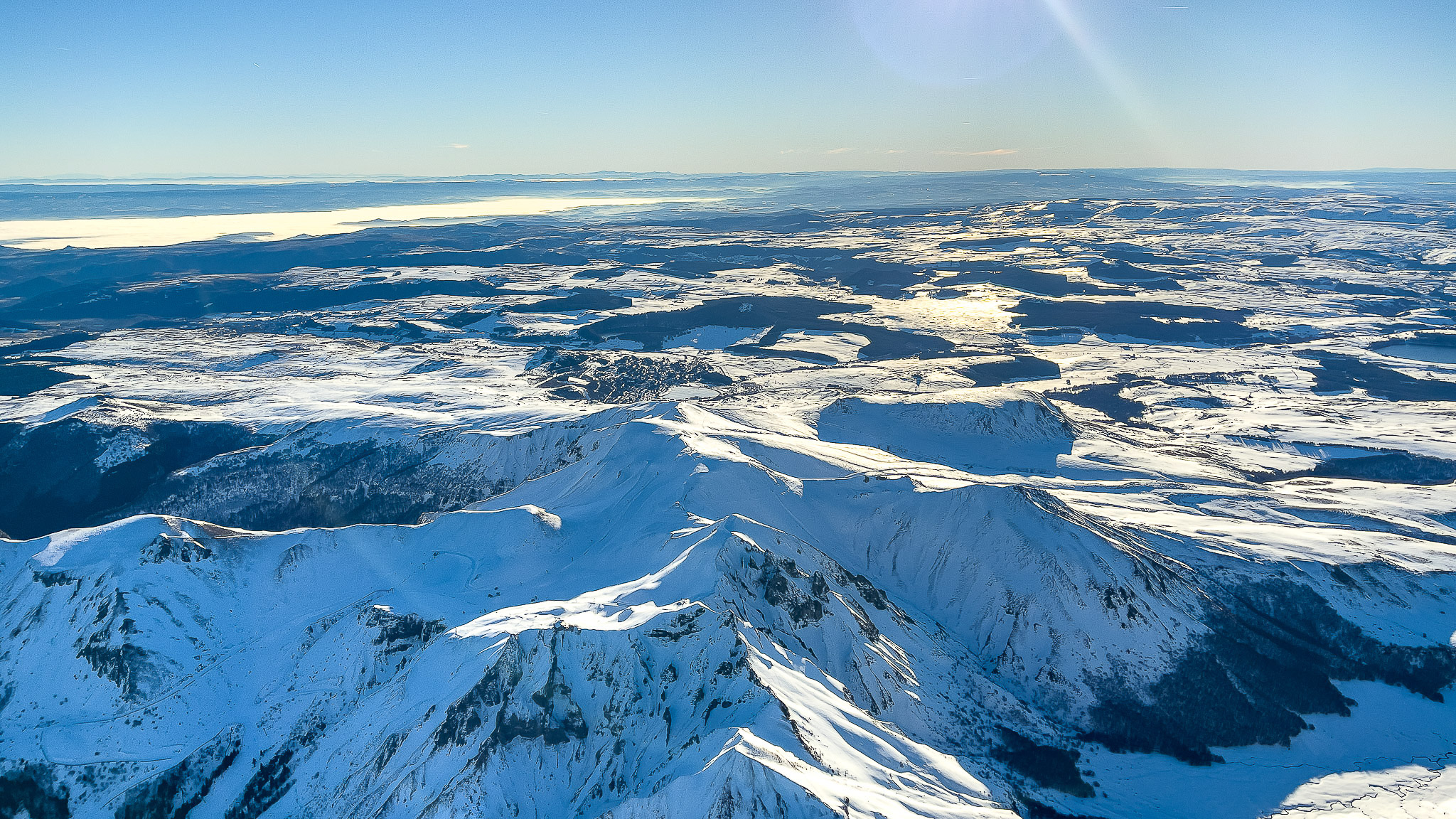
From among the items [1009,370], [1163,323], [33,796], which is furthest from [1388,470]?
[33,796]

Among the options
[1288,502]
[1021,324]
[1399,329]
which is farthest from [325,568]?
[1399,329]

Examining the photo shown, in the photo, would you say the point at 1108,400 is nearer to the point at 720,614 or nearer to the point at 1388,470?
the point at 1388,470

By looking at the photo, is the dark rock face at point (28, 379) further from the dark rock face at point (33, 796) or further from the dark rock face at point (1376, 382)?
the dark rock face at point (1376, 382)

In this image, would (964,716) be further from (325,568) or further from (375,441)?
(375,441)

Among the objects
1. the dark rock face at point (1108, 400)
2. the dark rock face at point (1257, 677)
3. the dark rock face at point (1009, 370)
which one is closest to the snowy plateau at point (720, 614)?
the dark rock face at point (1257, 677)

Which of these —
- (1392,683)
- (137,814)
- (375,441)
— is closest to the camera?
(137,814)

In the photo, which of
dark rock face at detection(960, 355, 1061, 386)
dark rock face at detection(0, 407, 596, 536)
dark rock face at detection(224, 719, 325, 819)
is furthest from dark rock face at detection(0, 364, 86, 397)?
dark rock face at detection(960, 355, 1061, 386)

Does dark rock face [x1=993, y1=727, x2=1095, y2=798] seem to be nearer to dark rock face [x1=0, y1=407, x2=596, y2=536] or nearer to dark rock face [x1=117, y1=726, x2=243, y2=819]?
dark rock face [x1=117, y1=726, x2=243, y2=819]
